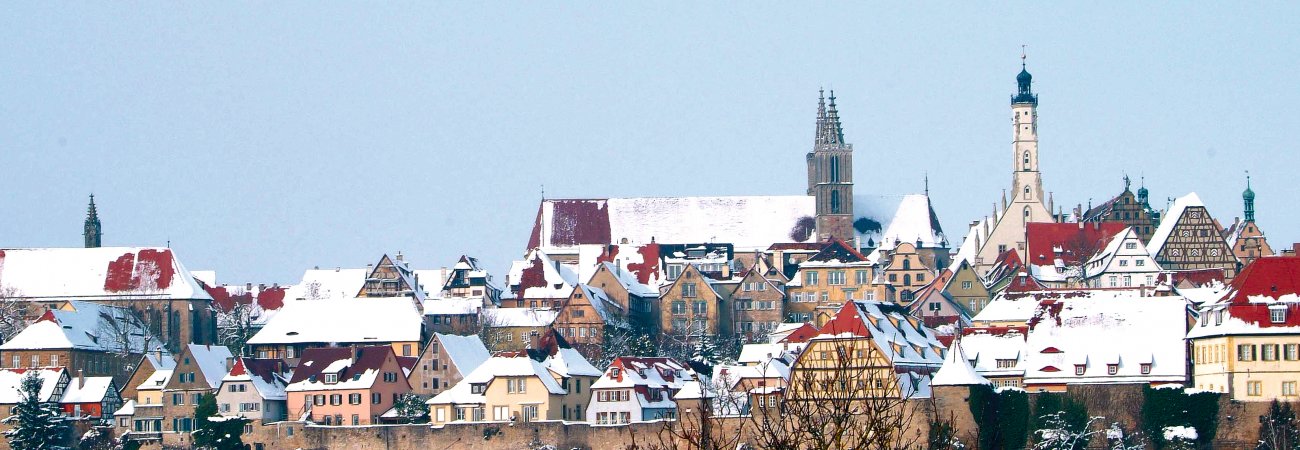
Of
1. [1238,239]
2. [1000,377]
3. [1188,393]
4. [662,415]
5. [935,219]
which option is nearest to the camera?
[1188,393]

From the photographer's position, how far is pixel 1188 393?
7688cm

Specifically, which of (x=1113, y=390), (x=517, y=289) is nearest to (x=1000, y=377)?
(x=1113, y=390)

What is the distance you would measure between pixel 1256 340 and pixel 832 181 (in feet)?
195

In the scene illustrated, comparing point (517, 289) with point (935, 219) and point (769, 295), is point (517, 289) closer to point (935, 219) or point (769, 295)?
point (769, 295)

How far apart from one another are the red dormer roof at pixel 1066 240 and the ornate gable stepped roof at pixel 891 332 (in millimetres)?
21569

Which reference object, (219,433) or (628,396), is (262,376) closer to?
(219,433)

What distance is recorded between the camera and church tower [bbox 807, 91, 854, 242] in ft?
443

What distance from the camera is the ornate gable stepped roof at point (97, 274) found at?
11669 centimetres

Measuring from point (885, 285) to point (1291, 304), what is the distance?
39.6 metres

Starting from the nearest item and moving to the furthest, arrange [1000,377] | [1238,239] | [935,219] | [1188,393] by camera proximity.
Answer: [1188,393] < [1000,377] < [1238,239] < [935,219]

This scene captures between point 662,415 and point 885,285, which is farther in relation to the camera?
point 885,285

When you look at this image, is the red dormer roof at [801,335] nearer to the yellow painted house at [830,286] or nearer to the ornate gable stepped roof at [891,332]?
the ornate gable stepped roof at [891,332]

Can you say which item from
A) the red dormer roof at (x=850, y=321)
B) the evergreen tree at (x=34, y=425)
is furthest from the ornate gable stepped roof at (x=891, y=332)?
the evergreen tree at (x=34, y=425)

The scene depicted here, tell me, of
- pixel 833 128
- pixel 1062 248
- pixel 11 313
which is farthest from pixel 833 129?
pixel 11 313
